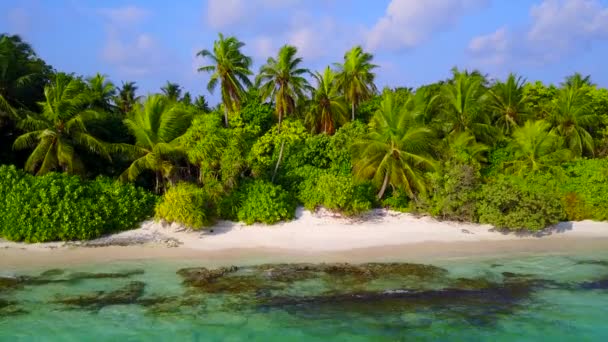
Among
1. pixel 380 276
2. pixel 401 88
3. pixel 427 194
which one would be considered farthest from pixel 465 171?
pixel 401 88

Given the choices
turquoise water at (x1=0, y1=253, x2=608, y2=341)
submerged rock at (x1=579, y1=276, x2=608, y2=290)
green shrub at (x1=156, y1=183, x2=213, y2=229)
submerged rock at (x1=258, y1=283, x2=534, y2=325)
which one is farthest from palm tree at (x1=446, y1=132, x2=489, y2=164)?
green shrub at (x1=156, y1=183, x2=213, y2=229)

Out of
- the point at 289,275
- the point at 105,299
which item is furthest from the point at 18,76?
the point at 289,275

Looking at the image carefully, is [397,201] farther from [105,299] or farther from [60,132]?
[60,132]

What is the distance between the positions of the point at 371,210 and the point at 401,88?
733 inches

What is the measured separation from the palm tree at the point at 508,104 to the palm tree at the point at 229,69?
591 inches

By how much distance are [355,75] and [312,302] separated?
23337 mm

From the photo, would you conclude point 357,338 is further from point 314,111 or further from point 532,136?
point 314,111

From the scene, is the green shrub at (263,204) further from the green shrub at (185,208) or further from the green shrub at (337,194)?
the green shrub at (185,208)

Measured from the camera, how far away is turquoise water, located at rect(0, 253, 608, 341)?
1161cm

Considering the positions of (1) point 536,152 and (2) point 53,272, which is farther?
(1) point 536,152

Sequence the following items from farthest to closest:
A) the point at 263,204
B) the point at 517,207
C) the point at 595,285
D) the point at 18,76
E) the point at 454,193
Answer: the point at 18,76 → the point at 454,193 → the point at 263,204 → the point at 517,207 → the point at 595,285

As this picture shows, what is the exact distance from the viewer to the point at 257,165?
22906 mm

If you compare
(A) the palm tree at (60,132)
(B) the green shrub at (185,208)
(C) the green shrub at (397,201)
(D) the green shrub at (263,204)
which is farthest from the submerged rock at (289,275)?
(A) the palm tree at (60,132)

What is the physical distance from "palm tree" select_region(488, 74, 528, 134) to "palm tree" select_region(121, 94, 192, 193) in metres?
19.1
